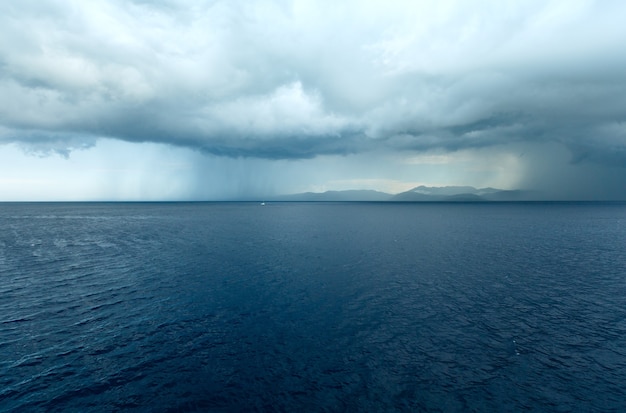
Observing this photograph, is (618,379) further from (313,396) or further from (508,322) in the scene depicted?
(313,396)

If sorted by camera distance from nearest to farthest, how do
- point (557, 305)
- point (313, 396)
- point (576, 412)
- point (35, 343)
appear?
1. point (576, 412)
2. point (313, 396)
3. point (35, 343)
4. point (557, 305)

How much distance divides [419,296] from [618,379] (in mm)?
25162

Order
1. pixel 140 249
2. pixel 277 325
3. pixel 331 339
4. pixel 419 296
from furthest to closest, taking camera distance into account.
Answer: pixel 140 249
pixel 419 296
pixel 277 325
pixel 331 339

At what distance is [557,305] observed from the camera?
1907 inches

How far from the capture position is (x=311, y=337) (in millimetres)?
38281

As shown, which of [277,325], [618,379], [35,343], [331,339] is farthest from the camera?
[277,325]

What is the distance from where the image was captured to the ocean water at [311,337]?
27.6 metres

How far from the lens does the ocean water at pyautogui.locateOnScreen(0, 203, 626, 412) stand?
2758 cm

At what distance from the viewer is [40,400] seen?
2623cm

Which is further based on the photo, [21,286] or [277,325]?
[21,286]

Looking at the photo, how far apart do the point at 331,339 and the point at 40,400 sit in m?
26.8

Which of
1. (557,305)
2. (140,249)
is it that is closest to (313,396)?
(557,305)

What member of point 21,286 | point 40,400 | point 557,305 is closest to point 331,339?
point 40,400

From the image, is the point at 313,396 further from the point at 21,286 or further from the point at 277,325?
the point at 21,286
